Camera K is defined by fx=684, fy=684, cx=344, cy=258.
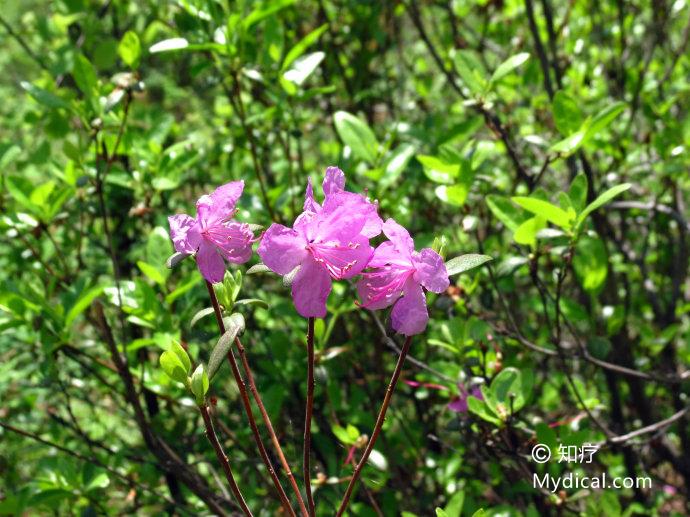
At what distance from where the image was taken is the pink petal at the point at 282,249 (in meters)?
1.00

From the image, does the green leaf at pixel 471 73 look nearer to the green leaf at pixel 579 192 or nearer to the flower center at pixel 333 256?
the green leaf at pixel 579 192

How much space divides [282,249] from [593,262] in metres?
1.23

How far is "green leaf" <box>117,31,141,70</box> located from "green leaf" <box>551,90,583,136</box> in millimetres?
1127

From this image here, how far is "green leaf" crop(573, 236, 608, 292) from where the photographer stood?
1928 mm

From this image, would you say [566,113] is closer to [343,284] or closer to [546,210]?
[546,210]

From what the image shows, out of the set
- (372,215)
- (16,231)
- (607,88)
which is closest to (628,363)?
(607,88)

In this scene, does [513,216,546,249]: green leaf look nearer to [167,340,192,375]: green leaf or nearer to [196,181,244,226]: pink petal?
[196,181,244,226]: pink petal

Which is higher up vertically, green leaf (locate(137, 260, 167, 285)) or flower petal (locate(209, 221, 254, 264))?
flower petal (locate(209, 221, 254, 264))

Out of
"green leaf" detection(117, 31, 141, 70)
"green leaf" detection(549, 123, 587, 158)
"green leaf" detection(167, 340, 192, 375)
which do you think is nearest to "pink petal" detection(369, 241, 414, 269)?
"green leaf" detection(167, 340, 192, 375)

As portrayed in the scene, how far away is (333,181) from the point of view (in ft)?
3.45

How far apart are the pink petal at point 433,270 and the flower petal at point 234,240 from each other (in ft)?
0.96

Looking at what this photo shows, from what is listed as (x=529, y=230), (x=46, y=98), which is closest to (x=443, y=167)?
(x=529, y=230)

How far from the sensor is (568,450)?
5.80 ft

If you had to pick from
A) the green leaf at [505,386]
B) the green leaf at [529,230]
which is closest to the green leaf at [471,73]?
the green leaf at [529,230]
